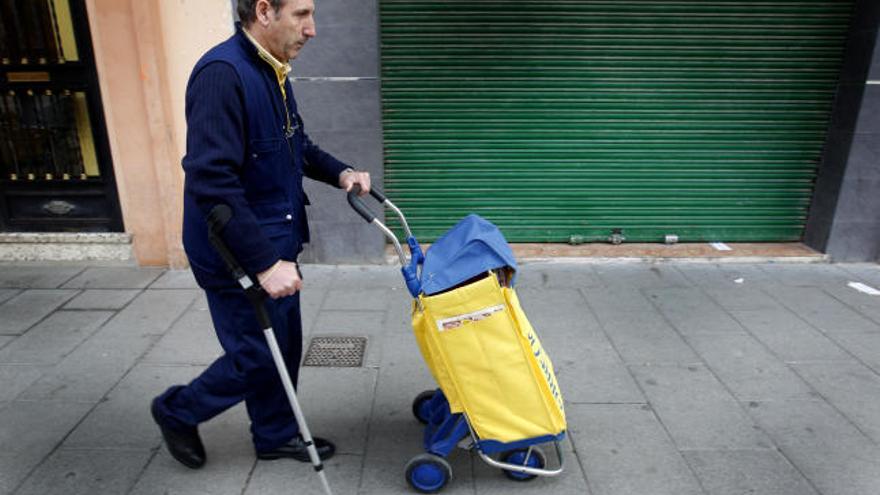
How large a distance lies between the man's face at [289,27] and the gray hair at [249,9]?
0.05 feet

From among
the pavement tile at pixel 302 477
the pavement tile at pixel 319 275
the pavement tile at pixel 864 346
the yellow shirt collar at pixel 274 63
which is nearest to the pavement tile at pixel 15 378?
the pavement tile at pixel 302 477

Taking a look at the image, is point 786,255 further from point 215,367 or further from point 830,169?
point 215,367

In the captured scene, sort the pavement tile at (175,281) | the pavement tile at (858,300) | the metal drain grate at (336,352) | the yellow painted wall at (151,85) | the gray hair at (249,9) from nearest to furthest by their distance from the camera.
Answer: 1. the gray hair at (249,9)
2. the metal drain grate at (336,352)
3. the pavement tile at (858,300)
4. the yellow painted wall at (151,85)
5. the pavement tile at (175,281)

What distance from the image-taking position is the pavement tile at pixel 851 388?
3248 mm

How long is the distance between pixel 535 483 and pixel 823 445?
154cm

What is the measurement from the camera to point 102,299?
473cm

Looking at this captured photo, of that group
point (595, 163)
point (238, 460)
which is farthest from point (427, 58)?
point (238, 460)

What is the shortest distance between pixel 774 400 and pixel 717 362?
0.45 m

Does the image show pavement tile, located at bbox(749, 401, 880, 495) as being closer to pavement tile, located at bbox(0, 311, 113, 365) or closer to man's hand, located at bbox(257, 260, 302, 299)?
man's hand, located at bbox(257, 260, 302, 299)

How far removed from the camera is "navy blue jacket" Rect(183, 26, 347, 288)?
6.98 ft

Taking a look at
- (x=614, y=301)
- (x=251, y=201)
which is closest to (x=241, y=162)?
(x=251, y=201)

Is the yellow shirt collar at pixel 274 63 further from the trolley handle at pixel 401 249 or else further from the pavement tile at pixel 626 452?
the pavement tile at pixel 626 452

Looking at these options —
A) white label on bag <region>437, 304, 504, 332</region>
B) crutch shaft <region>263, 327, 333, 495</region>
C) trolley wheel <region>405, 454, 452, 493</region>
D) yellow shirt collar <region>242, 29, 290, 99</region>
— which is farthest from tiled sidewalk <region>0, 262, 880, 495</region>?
yellow shirt collar <region>242, 29, 290, 99</region>

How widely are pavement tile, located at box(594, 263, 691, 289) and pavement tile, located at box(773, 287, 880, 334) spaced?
80 centimetres
